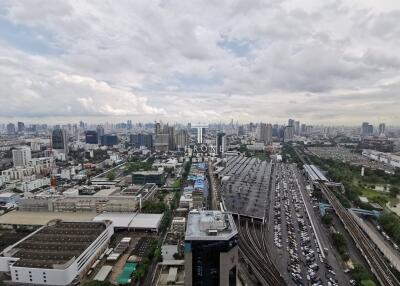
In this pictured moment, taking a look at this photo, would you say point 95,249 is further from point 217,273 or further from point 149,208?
point 217,273

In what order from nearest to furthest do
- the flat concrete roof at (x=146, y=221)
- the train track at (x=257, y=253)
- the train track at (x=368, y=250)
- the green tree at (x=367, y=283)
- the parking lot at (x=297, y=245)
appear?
the green tree at (x=367, y=283) < the train track at (x=257, y=253) < the train track at (x=368, y=250) < the parking lot at (x=297, y=245) < the flat concrete roof at (x=146, y=221)

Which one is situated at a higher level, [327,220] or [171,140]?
[171,140]

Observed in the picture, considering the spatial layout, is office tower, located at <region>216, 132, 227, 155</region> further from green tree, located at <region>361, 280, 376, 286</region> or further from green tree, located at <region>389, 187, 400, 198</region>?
green tree, located at <region>361, 280, 376, 286</region>

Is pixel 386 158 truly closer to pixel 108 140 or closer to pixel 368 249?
pixel 368 249

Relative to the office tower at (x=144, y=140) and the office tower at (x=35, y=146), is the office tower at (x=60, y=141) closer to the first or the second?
the office tower at (x=35, y=146)

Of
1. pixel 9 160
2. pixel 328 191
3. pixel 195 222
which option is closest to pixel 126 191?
pixel 195 222

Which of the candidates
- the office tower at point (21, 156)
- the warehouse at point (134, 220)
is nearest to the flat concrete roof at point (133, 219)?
the warehouse at point (134, 220)

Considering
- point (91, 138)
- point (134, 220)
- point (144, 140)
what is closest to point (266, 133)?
point (144, 140)
